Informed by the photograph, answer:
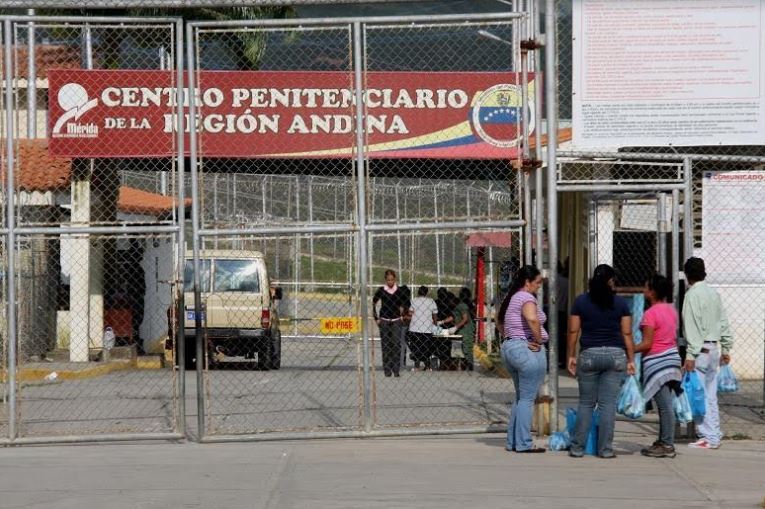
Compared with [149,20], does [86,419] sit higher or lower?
lower

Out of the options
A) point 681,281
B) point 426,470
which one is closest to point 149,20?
point 426,470

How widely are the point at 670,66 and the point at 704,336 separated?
2.28 meters

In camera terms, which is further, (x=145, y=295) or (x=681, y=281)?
(x=145, y=295)

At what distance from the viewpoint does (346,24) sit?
11.0 meters

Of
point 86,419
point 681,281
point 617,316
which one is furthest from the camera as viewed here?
point 86,419

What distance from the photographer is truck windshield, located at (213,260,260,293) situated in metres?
20.8

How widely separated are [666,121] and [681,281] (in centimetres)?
165

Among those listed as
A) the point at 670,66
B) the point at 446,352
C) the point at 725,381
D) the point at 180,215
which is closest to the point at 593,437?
the point at 725,381

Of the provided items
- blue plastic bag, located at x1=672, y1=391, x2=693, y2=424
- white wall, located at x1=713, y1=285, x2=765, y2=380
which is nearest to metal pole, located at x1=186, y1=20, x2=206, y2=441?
blue plastic bag, located at x1=672, y1=391, x2=693, y2=424

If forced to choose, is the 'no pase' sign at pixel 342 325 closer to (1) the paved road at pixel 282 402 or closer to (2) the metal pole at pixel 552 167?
(1) the paved road at pixel 282 402

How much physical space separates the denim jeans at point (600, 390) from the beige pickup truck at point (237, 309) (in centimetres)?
818

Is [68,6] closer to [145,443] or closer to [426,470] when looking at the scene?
[145,443]

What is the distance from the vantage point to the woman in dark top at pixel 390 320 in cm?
1750

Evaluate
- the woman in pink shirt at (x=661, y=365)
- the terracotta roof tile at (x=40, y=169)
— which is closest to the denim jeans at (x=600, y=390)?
the woman in pink shirt at (x=661, y=365)
